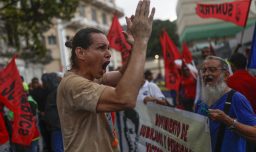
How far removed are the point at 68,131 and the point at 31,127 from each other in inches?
152

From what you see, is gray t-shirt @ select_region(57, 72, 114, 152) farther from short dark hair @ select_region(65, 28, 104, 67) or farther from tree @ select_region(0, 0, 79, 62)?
tree @ select_region(0, 0, 79, 62)

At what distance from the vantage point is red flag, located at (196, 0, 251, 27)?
24.3ft

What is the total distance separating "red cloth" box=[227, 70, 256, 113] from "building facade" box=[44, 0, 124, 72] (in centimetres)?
2887

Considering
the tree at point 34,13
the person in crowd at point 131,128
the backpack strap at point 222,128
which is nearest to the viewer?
the backpack strap at point 222,128

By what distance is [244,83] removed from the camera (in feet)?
11.8

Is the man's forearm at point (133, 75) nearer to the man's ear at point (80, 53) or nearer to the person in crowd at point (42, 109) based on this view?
the man's ear at point (80, 53)

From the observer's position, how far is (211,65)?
3754mm

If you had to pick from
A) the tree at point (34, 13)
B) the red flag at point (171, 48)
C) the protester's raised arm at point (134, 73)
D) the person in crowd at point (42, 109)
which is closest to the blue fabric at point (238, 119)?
the protester's raised arm at point (134, 73)

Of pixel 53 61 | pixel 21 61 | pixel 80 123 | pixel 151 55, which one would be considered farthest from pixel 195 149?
pixel 151 55

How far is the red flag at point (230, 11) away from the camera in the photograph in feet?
24.3

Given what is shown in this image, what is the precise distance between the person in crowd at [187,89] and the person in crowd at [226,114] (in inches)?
190

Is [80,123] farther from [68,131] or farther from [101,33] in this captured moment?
[101,33]

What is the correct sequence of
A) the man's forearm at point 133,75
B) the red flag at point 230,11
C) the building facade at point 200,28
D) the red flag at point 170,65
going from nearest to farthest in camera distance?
the man's forearm at point 133,75 < the red flag at point 230,11 < the red flag at point 170,65 < the building facade at point 200,28

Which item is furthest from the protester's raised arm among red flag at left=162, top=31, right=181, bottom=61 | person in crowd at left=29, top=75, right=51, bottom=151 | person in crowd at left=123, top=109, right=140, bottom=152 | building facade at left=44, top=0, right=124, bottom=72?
building facade at left=44, top=0, right=124, bottom=72
